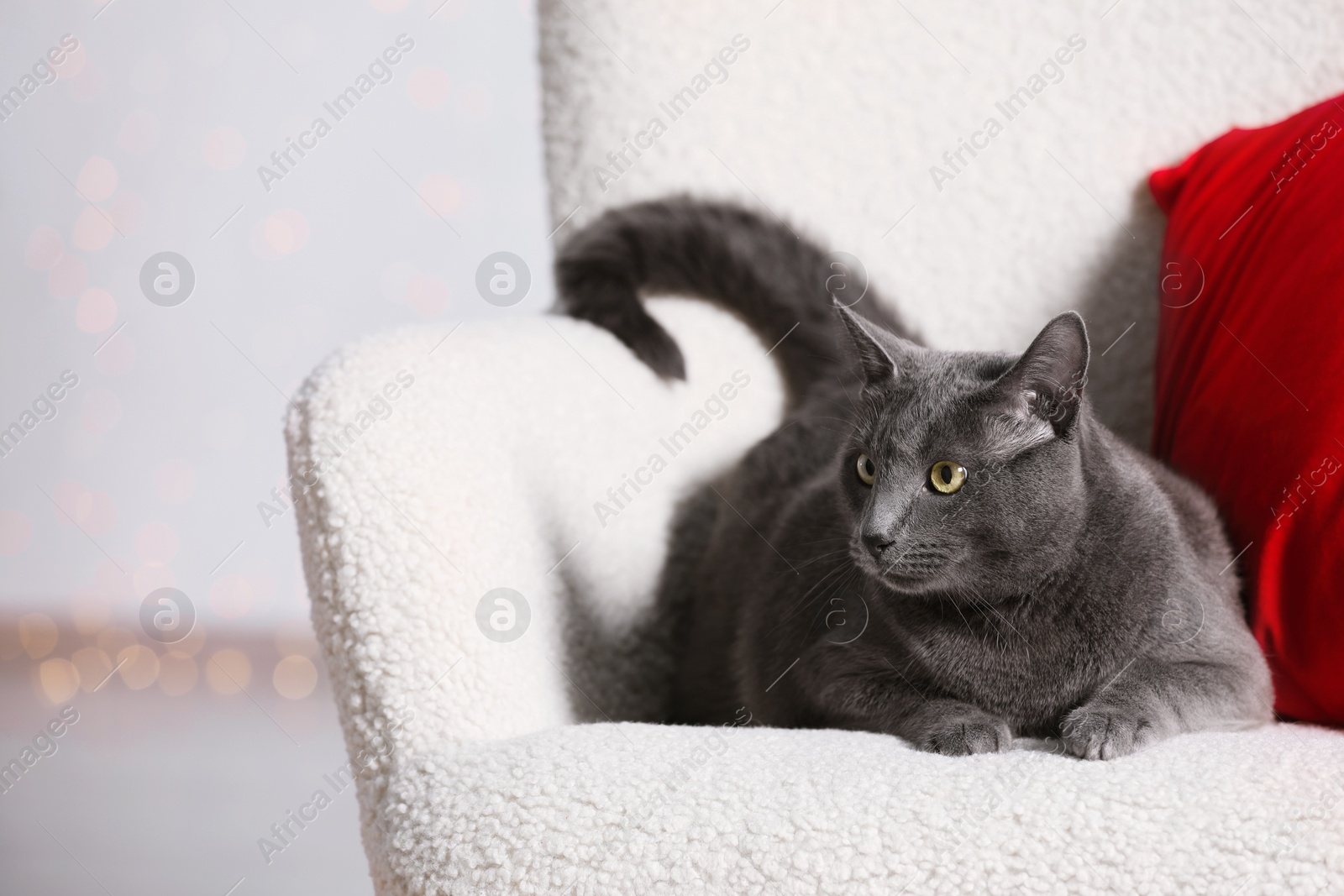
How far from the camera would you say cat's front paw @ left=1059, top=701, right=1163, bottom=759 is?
0.68m

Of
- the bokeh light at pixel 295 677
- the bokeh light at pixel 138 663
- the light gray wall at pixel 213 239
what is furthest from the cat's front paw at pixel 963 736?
the bokeh light at pixel 138 663

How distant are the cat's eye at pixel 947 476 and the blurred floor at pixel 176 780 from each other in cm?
133

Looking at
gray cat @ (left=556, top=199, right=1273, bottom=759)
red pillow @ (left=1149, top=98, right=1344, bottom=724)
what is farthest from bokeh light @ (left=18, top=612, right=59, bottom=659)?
red pillow @ (left=1149, top=98, right=1344, bottom=724)

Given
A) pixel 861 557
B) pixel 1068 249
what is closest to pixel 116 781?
pixel 861 557

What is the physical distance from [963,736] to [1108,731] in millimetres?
102

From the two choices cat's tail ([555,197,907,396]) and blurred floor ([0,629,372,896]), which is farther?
blurred floor ([0,629,372,896])

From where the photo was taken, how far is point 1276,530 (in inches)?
34.6

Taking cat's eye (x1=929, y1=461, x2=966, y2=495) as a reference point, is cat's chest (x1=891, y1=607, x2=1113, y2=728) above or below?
below

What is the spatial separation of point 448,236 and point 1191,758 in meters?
2.18

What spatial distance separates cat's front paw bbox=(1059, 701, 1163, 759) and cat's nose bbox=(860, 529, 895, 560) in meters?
0.19

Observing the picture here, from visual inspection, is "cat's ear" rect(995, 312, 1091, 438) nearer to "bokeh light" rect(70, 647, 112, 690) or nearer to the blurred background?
the blurred background

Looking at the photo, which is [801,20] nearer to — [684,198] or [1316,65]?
[684,198]

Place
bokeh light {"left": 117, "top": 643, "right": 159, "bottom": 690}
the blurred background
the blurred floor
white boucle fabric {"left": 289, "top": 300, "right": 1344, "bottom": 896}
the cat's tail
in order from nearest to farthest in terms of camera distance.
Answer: white boucle fabric {"left": 289, "top": 300, "right": 1344, "bottom": 896}, the cat's tail, the blurred floor, the blurred background, bokeh light {"left": 117, "top": 643, "right": 159, "bottom": 690}

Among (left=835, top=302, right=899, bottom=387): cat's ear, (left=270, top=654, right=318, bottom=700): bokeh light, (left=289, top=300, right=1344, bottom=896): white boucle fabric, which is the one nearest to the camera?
(left=289, top=300, right=1344, bottom=896): white boucle fabric
